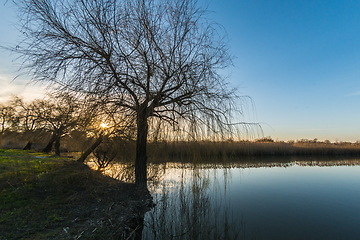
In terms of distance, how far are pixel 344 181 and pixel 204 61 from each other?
9496mm

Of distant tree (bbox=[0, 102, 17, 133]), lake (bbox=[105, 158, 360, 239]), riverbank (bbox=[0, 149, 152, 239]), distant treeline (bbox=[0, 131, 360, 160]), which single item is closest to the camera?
riverbank (bbox=[0, 149, 152, 239])

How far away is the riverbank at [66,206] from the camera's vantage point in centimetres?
302

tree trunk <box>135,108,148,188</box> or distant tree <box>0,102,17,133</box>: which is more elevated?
distant tree <box>0,102,17,133</box>

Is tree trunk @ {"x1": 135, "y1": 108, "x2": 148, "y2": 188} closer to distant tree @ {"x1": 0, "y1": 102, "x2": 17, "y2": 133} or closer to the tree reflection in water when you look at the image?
the tree reflection in water

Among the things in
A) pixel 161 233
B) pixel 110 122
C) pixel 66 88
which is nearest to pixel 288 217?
pixel 161 233

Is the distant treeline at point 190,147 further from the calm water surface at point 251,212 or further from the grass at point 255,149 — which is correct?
the calm water surface at point 251,212

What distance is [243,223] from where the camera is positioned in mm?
4199

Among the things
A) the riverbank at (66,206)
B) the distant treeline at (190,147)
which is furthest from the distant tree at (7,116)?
the riverbank at (66,206)

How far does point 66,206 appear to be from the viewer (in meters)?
3.98

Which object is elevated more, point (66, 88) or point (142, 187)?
point (66, 88)

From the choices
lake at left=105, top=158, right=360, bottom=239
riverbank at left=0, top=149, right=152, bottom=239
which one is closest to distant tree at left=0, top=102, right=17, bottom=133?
riverbank at left=0, top=149, right=152, bottom=239

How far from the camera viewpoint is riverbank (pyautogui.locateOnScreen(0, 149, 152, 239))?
9.90 feet

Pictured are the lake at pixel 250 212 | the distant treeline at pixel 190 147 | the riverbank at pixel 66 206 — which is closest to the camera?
the riverbank at pixel 66 206

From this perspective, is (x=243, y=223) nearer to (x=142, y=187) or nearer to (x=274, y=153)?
(x=142, y=187)
